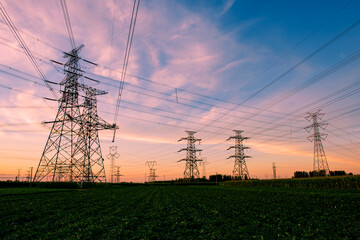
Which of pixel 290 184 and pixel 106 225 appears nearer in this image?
pixel 106 225

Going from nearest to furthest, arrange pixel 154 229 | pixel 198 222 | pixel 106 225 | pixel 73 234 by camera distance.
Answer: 1. pixel 73 234
2. pixel 154 229
3. pixel 106 225
4. pixel 198 222

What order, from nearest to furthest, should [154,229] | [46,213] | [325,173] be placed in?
[154,229] < [46,213] < [325,173]

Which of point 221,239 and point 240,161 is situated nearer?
point 221,239

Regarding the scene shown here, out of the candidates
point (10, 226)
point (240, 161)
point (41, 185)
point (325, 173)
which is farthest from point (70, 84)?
point (325, 173)

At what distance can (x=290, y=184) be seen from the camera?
54.2 metres

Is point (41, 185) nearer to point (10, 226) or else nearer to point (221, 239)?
point (10, 226)

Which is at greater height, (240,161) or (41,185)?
(240,161)

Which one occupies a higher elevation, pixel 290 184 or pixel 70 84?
pixel 70 84

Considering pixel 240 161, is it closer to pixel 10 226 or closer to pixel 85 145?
pixel 85 145

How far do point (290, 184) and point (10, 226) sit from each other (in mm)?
58142

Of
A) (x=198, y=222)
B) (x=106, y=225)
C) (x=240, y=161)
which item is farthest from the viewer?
(x=240, y=161)

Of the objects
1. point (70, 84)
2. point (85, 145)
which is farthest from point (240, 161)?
point (70, 84)

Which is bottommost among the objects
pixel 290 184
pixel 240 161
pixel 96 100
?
pixel 290 184

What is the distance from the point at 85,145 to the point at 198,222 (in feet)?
149
